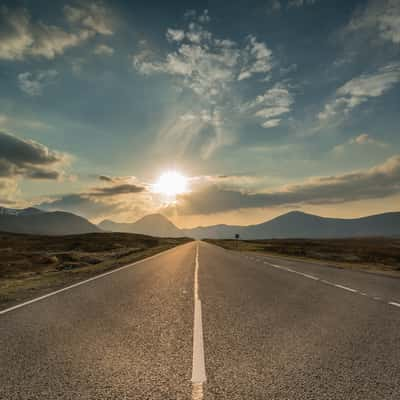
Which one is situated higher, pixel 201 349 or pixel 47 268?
pixel 201 349

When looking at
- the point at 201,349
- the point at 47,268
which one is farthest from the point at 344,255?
the point at 201,349

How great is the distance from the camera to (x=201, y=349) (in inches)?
185

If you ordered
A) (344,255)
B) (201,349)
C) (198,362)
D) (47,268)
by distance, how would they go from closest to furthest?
1. (198,362)
2. (201,349)
3. (47,268)
4. (344,255)

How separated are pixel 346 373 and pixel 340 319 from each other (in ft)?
10.3

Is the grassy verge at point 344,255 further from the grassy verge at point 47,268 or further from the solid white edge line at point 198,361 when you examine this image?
the grassy verge at point 47,268

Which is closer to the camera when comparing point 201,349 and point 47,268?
point 201,349

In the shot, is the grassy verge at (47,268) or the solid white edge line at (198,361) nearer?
the solid white edge line at (198,361)

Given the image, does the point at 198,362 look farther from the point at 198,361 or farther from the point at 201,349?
the point at 201,349

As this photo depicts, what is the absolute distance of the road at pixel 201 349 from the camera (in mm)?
3418

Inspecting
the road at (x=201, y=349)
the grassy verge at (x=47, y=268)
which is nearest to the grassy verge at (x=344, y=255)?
the road at (x=201, y=349)

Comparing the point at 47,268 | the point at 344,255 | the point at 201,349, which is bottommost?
the point at 47,268

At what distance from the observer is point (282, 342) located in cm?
505

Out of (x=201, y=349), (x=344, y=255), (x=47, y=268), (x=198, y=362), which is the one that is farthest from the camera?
(x=344, y=255)

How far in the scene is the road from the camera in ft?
11.2
